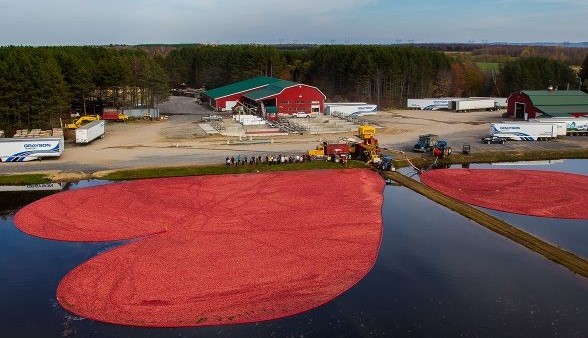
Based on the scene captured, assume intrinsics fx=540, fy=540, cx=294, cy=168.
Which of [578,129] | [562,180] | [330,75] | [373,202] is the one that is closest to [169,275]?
[373,202]

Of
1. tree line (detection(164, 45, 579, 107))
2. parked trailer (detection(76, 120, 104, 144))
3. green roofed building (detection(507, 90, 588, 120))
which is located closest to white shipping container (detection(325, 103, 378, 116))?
tree line (detection(164, 45, 579, 107))

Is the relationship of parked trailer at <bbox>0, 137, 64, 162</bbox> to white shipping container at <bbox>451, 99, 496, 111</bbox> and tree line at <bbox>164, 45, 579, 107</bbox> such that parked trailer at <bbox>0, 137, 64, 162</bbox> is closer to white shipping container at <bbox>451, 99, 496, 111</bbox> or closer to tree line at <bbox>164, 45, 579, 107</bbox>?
white shipping container at <bbox>451, 99, 496, 111</bbox>

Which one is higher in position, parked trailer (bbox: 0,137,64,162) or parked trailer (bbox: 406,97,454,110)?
parked trailer (bbox: 406,97,454,110)

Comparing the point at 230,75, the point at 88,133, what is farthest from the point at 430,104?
the point at 88,133

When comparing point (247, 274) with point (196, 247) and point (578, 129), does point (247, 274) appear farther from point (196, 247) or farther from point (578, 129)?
point (578, 129)

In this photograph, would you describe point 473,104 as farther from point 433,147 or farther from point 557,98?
point 433,147
